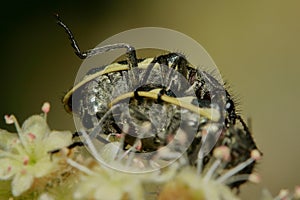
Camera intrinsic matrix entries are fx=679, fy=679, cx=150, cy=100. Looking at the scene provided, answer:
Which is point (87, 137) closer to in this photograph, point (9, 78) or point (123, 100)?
point (123, 100)

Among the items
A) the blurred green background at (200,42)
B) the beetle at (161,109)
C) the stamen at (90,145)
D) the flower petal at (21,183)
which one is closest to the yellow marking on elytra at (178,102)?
the beetle at (161,109)

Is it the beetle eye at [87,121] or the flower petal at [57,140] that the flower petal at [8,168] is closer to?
the flower petal at [57,140]

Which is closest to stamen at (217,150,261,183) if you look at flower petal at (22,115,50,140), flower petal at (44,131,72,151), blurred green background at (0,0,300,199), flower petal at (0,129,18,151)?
flower petal at (44,131,72,151)

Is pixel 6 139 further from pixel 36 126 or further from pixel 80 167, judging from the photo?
pixel 80 167

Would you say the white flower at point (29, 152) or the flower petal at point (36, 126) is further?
the flower petal at point (36, 126)

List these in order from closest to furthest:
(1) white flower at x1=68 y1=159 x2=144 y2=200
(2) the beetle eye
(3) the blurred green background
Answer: (1) white flower at x1=68 y1=159 x2=144 y2=200
(2) the beetle eye
(3) the blurred green background

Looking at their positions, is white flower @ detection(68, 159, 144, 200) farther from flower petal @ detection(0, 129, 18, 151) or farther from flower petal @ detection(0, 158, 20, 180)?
flower petal @ detection(0, 129, 18, 151)

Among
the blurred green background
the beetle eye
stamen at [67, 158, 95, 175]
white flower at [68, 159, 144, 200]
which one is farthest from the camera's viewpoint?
the blurred green background

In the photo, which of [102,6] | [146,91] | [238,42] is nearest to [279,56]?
[238,42]
